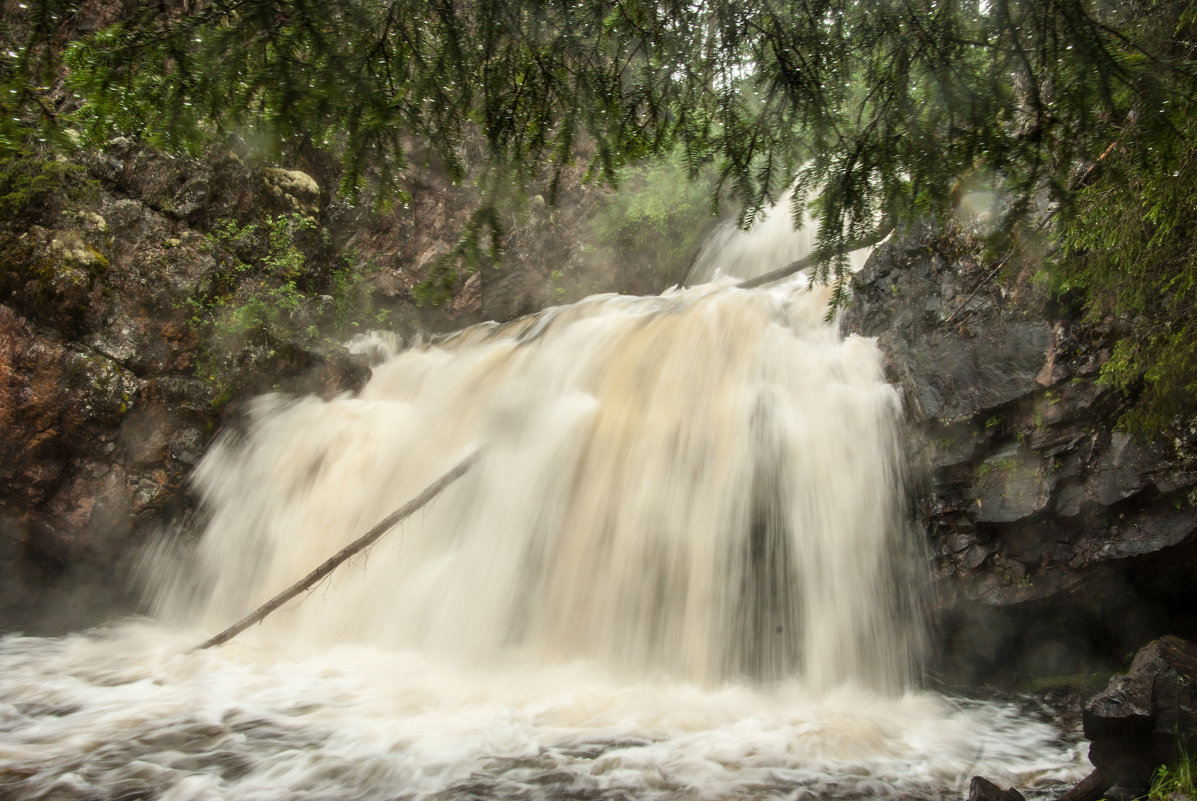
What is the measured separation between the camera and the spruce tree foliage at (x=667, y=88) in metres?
2.51

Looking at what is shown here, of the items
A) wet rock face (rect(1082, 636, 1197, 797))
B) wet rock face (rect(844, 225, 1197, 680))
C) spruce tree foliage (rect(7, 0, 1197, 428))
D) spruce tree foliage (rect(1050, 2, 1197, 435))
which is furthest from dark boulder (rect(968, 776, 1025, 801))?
spruce tree foliage (rect(1050, 2, 1197, 435))

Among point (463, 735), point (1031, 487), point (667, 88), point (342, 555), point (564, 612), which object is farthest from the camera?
point (342, 555)

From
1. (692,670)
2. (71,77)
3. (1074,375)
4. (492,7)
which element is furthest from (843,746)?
(71,77)

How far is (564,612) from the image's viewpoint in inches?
247

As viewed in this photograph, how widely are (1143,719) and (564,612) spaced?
4.23m

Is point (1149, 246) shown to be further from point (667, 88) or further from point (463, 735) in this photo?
point (463, 735)

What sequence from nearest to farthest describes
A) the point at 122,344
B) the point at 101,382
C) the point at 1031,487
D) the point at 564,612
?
the point at 1031,487 < the point at 564,612 < the point at 101,382 < the point at 122,344

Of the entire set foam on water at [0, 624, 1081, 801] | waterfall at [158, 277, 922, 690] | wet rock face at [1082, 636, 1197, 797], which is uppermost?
waterfall at [158, 277, 922, 690]

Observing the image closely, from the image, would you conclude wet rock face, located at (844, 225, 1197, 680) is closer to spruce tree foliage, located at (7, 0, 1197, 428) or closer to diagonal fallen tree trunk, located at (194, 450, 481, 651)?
spruce tree foliage, located at (7, 0, 1197, 428)

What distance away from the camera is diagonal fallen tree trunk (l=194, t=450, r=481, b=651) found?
6.42 metres

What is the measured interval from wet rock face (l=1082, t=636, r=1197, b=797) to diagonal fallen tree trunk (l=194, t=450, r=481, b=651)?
5685mm

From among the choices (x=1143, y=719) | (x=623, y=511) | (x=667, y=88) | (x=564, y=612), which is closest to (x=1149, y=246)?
(x=1143, y=719)

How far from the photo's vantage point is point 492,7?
2898 millimetres

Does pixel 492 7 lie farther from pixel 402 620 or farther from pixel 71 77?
pixel 402 620
